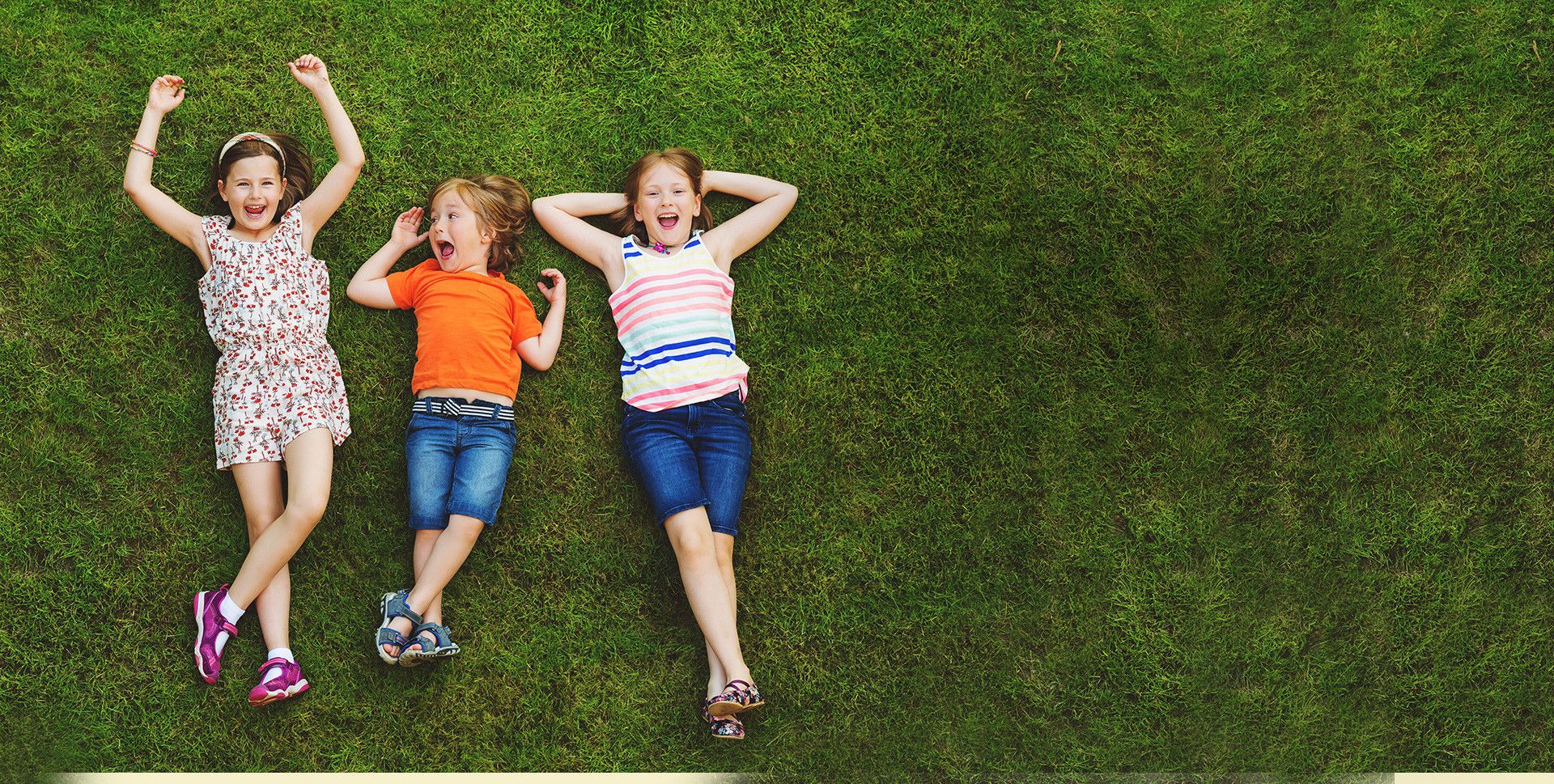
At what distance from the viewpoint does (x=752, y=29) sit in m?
4.02

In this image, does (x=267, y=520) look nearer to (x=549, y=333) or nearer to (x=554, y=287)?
(x=549, y=333)

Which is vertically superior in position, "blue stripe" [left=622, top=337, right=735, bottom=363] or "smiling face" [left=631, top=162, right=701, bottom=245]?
"smiling face" [left=631, top=162, right=701, bottom=245]

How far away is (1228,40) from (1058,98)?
0.75 m

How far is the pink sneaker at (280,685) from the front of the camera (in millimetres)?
3484

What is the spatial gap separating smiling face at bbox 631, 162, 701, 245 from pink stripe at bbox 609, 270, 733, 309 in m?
0.14

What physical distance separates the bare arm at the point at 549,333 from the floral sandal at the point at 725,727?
55.2 inches

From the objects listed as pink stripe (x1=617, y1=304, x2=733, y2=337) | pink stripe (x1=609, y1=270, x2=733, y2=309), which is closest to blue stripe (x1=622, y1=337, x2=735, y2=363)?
pink stripe (x1=617, y1=304, x2=733, y2=337)

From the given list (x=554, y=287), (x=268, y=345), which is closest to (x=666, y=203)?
(x=554, y=287)

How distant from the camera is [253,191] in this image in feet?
11.9

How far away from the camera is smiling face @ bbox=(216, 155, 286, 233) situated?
362 cm

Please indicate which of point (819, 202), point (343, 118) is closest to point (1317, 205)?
point (819, 202)

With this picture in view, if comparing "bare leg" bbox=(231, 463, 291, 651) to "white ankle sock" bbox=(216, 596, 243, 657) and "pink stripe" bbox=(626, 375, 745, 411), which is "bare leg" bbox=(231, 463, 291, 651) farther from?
"pink stripe" bbox=(626, 375, 745, 411)

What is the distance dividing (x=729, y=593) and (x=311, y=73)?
8.20ft

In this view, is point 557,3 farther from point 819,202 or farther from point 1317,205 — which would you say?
point 1317,205
